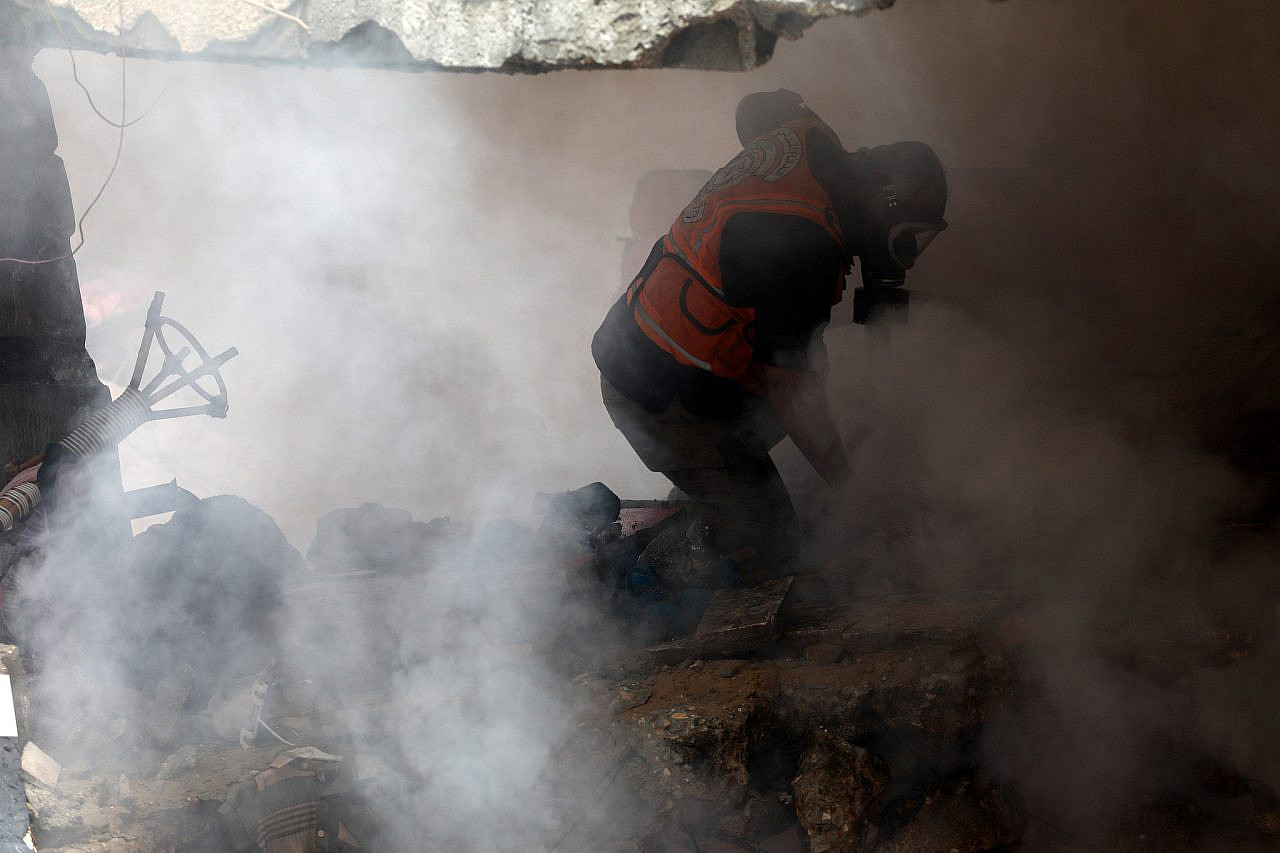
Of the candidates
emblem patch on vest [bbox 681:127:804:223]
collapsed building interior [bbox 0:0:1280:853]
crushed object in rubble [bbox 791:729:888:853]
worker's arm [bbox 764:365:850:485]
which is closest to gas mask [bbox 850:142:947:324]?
emblem patch on vest [bbox 681:127:804:223]

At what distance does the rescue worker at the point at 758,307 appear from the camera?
3.48m

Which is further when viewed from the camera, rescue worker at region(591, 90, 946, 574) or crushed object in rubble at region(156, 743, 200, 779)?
rescue worker at region(591, 90, 946, 574)

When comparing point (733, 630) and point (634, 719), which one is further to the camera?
point (733, 630)

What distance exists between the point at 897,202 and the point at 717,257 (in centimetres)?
66

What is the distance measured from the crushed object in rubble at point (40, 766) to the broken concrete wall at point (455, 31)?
7.00ft

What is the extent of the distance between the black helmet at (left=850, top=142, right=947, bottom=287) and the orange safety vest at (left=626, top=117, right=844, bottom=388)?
0.16 m

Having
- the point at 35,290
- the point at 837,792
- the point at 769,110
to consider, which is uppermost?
the point at 769,110

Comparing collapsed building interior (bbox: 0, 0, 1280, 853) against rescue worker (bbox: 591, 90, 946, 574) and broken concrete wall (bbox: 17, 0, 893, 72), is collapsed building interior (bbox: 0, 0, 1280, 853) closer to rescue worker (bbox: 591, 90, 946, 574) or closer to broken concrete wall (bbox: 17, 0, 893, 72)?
broken concrete wall (bbox: 17, 0, 893, 72)

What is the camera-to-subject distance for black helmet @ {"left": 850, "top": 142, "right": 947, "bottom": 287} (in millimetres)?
3492

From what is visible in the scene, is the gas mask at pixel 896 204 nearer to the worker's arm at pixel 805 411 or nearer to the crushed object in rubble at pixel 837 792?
the worker's arm at pixel 805 411

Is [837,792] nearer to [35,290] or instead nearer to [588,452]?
[588,452]

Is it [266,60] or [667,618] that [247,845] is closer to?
[667,618]

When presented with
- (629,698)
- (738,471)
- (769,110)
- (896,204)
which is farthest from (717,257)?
(629,698)

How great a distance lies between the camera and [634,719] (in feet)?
9.92
